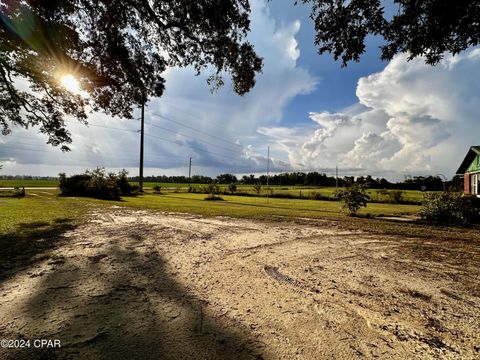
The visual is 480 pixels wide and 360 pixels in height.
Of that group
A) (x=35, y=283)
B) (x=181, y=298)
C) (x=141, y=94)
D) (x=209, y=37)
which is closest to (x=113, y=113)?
(x=141, y=94)

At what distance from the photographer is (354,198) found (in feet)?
47.4

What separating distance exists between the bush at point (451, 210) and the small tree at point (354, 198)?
3058mm

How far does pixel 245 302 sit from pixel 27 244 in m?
6.38

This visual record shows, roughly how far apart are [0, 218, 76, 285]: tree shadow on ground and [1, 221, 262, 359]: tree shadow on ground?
826 mm

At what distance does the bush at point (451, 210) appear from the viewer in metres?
10.9

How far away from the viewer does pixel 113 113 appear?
12148 mm

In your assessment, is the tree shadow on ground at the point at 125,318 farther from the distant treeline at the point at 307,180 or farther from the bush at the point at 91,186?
the distant treeline at the point at 307,180

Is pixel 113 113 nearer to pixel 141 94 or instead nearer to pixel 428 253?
pixel 141 94

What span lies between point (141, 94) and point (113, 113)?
1.94 meters

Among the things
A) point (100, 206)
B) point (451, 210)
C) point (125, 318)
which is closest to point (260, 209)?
point (451, 210)

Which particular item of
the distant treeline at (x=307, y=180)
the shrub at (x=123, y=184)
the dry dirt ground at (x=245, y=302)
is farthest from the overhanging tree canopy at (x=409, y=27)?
the distant treeline at (x=307, y=180)

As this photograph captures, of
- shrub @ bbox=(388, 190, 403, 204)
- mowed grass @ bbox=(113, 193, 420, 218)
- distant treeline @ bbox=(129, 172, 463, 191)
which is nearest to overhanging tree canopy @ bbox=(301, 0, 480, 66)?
mowed grass @ bbox=(113, 193, 420, 218)

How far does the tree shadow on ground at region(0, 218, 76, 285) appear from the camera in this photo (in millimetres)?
4880

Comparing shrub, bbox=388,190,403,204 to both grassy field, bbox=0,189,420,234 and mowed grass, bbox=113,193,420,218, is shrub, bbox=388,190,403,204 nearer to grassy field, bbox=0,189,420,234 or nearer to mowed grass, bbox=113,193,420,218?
mowed grass, bbox=113,193,420,218
